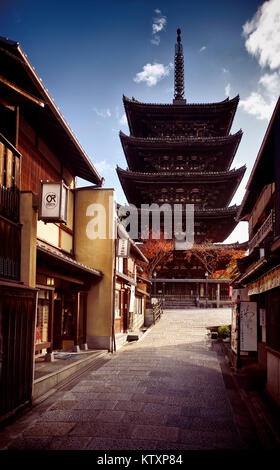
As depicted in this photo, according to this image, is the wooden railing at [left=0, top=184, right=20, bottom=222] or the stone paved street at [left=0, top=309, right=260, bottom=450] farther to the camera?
the wooden railing at [left=0, top=184, right=20, bottom=222]

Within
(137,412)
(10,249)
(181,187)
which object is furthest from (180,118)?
(137,412)

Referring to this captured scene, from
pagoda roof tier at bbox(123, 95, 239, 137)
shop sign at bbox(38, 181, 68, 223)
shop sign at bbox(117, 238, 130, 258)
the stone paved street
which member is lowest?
the stone paved street

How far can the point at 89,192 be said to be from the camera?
60.8 ft

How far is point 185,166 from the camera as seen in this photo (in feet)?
144

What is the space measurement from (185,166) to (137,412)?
123ft

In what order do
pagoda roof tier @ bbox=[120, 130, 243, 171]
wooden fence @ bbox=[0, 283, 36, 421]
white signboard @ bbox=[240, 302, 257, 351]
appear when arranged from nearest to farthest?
wooden fence @ bbox=[0, 283, 36, 421]
white signboard @ bbox=[240, 302, 257, 351]
pagoda roof tier @ bbox=[120, 130, 243, 171]

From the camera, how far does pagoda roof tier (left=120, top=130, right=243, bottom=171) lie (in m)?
41.1

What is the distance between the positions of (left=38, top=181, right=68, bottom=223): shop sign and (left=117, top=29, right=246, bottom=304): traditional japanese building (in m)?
29.7

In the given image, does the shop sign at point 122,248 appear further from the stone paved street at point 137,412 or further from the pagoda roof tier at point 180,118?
the pagoda roof tier at point 180,118

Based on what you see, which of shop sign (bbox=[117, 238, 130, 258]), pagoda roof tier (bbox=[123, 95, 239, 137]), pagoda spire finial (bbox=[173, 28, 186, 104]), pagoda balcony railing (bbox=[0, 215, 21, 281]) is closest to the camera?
pagoda balcony railing (bbox=[0, 215, 21, 281])

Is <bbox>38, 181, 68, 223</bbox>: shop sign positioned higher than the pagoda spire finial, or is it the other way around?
the pagoda spire finial

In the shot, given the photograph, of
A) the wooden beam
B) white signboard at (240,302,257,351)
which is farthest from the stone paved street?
the wooden beam

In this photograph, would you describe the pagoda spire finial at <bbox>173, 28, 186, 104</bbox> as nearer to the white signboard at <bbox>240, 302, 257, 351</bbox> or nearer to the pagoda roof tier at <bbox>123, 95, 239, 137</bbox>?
the pagoda roof tier at <bbox>123, 95, 239, 137</bbox>
